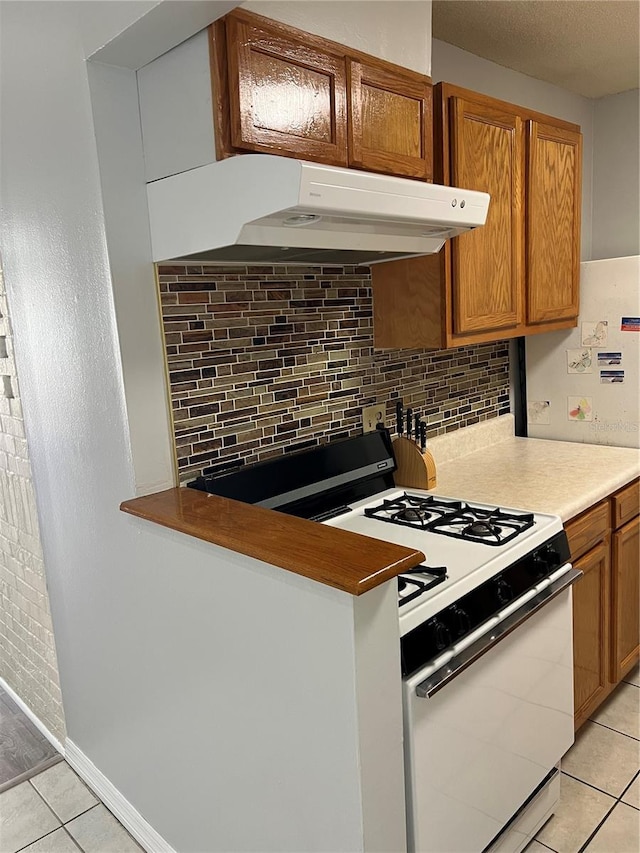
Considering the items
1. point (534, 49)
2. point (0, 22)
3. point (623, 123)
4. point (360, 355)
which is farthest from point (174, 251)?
point (623, 123)

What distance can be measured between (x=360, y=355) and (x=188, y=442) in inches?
30.3

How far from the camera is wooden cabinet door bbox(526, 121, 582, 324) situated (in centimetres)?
248

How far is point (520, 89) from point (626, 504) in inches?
74.3

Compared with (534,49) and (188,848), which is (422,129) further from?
(188,848)

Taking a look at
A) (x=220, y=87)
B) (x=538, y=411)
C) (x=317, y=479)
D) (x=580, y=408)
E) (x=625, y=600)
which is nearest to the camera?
(x=220, y=87)

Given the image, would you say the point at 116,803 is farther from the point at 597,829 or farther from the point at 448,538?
the point at 597,829

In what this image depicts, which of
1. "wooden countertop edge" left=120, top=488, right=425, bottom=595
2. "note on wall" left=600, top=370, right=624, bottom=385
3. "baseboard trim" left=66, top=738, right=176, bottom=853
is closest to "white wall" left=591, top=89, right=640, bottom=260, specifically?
"note on wall" left=600, top=370, right=624, bottom=385

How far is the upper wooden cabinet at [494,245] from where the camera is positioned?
2150 mm

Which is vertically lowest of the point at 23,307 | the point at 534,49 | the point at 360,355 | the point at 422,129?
the point at 360,355

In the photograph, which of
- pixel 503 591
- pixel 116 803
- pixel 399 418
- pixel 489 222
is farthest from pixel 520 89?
pixel 116 803

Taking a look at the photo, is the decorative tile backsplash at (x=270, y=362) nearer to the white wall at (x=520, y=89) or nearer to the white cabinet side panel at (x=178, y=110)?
the white cabinet side panel at (x=178, y=110)

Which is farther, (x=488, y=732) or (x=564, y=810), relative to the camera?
(x=564, y=810)

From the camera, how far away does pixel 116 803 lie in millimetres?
2078

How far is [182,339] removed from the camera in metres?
1.87
